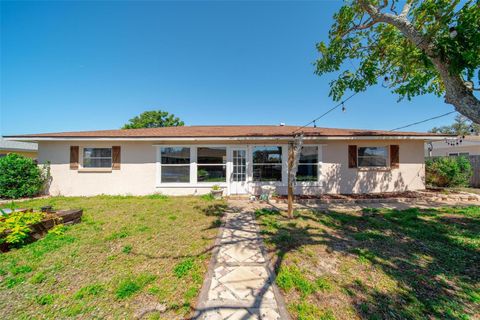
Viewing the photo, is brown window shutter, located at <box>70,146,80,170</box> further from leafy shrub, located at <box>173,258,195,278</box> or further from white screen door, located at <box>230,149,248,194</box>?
leafy shrub, located at <box>173,258,195,278</box>

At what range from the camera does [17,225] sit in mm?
3734

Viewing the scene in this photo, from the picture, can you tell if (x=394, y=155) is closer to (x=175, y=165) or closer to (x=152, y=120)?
(x=175, y=165)

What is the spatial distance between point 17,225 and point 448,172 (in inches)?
661

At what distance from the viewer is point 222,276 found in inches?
111

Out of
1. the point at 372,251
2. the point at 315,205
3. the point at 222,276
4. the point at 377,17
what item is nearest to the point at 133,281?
the point at 222,276

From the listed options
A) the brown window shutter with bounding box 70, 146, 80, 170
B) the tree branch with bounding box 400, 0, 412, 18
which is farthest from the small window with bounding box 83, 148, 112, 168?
the tree branch with bounding box 400, 0, 412, 18

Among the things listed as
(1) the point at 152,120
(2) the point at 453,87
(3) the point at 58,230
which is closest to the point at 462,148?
(2) the point at 453,87

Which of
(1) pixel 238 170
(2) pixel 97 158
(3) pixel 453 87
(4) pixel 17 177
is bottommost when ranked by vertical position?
(4) pixel 17 177

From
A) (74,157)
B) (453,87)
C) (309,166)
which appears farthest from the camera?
(309,166)

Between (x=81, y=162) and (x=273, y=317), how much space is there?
10.6 metres

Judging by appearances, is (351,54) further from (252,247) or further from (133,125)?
(133,125)

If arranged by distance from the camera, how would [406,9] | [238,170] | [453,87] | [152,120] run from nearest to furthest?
[453,87], [406,9], [238,170], [152,120]

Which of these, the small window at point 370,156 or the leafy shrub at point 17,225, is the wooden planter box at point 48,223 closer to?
the leafy shrub at point 17,225

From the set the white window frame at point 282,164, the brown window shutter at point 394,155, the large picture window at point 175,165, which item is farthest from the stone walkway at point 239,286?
the brown window shutter at point 394,155
